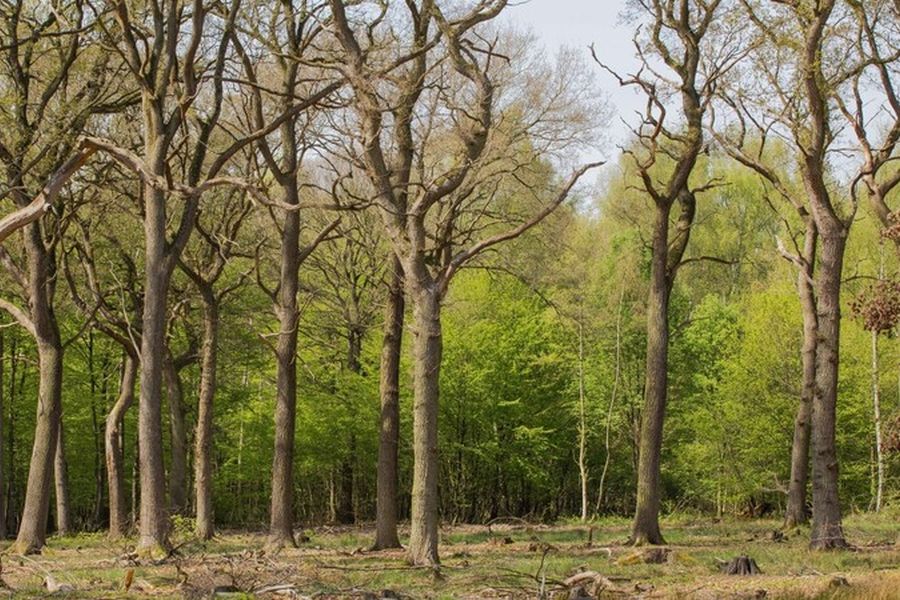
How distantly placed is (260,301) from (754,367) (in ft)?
51.8

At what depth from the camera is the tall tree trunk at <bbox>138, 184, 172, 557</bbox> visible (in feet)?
58.5

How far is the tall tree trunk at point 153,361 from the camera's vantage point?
1783 centimetres

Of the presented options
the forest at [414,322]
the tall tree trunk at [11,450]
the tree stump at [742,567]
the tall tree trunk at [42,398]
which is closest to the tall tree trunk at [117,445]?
the forest at [414,322]

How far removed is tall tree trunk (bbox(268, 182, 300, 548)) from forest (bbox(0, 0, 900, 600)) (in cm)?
6

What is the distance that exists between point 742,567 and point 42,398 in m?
12.6

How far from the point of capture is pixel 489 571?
14.5m

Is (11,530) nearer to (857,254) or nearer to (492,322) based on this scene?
(492,322)

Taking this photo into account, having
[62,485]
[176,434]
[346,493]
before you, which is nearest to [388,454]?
[176,434]

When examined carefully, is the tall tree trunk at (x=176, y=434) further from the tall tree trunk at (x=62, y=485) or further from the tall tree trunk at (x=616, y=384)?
the tall tree trunk at (x=616, y=384)

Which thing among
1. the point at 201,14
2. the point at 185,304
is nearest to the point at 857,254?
the point at 185,304

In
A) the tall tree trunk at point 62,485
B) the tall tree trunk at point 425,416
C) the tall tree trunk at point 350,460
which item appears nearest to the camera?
the tall tree trunk at point 425,416

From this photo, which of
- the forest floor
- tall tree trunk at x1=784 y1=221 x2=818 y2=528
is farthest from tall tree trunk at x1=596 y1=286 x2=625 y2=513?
the forest floor

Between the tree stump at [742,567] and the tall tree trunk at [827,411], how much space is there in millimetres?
4276

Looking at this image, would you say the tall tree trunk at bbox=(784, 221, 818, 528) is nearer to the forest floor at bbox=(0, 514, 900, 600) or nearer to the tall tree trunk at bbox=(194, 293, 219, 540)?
the forest floor at bbox=(0, 514, 900, 600)
